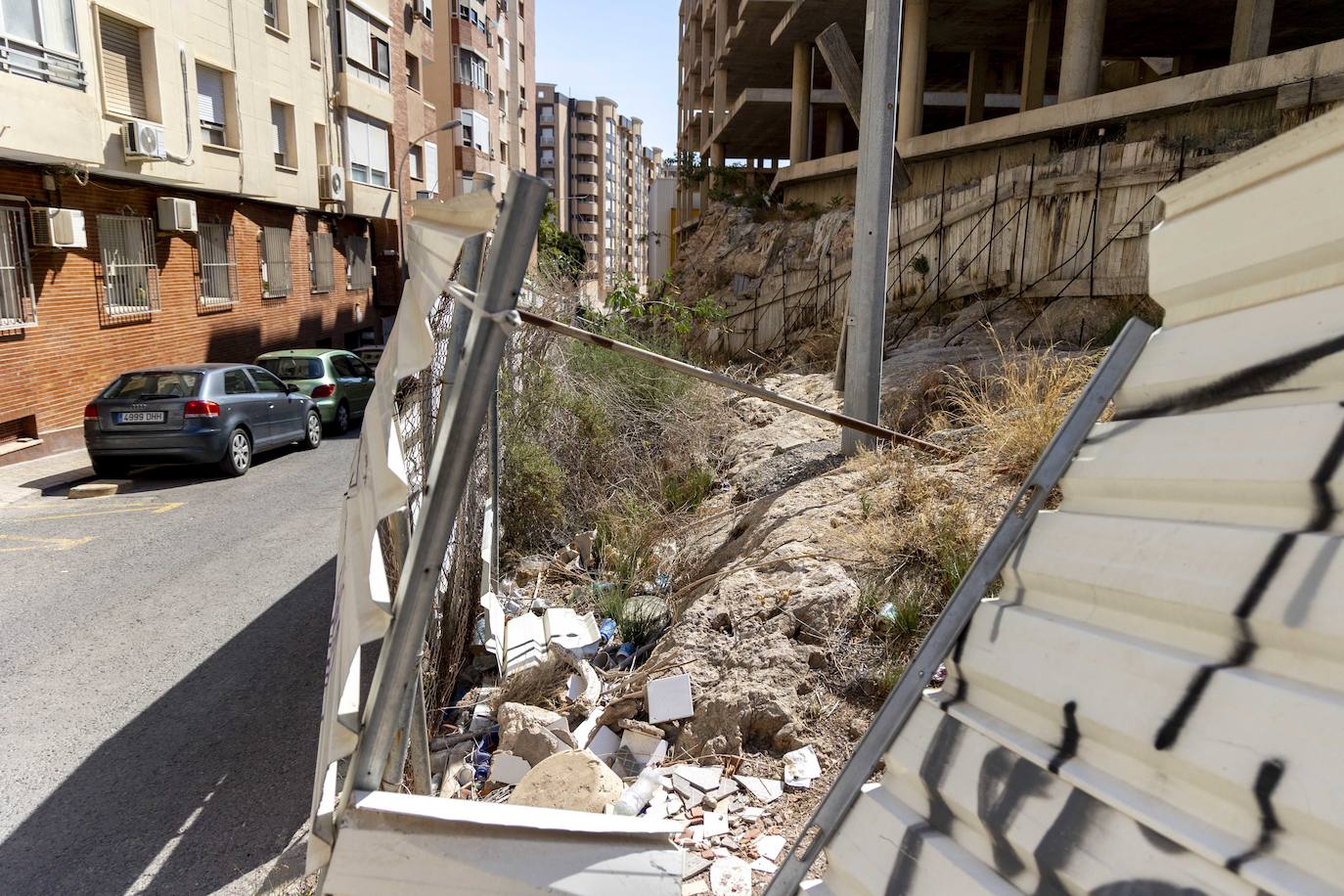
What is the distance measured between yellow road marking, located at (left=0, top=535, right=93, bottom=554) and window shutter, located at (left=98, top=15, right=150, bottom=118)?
369 inches

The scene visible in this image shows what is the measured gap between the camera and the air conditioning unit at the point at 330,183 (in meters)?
24.9

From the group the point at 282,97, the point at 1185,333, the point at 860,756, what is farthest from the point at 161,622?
the point at 282,97

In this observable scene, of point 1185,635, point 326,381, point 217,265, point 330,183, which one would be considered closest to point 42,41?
point 326,381

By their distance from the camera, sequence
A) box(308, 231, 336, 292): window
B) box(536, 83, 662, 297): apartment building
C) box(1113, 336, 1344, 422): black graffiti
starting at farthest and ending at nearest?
1. box(536, 83, 662, 297): apartment building
2. box(308, 231, 336, 292): window
3. box(1113, 336, 1344, 422): black graffiti

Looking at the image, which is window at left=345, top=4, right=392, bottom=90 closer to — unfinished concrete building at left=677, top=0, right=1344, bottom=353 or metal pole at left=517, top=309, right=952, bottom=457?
unfinished concrete building at left=677, top=0, right=1344, bottom=353

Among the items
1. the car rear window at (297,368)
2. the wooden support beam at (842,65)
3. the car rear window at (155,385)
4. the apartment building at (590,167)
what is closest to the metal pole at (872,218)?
the wooden support beam at (842,65)

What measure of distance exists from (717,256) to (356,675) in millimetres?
20712

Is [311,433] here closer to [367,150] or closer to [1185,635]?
[1185,635]

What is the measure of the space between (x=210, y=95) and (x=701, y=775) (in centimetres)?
2029

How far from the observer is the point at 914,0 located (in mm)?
18672

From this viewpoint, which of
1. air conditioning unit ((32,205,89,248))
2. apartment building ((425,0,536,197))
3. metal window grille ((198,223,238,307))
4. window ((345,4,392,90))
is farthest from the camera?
apartment building ((425,0,536,197))

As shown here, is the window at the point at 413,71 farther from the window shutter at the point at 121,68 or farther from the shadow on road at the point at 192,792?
the shadow on road at the point at 192,792

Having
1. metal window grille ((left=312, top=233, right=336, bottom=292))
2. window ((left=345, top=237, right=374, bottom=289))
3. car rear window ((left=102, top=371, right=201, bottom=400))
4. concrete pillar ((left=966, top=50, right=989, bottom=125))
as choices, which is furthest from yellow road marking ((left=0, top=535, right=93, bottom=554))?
window ((left=345, top=237, right=374, bottom=289))

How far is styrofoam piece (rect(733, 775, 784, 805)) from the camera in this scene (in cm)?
402
